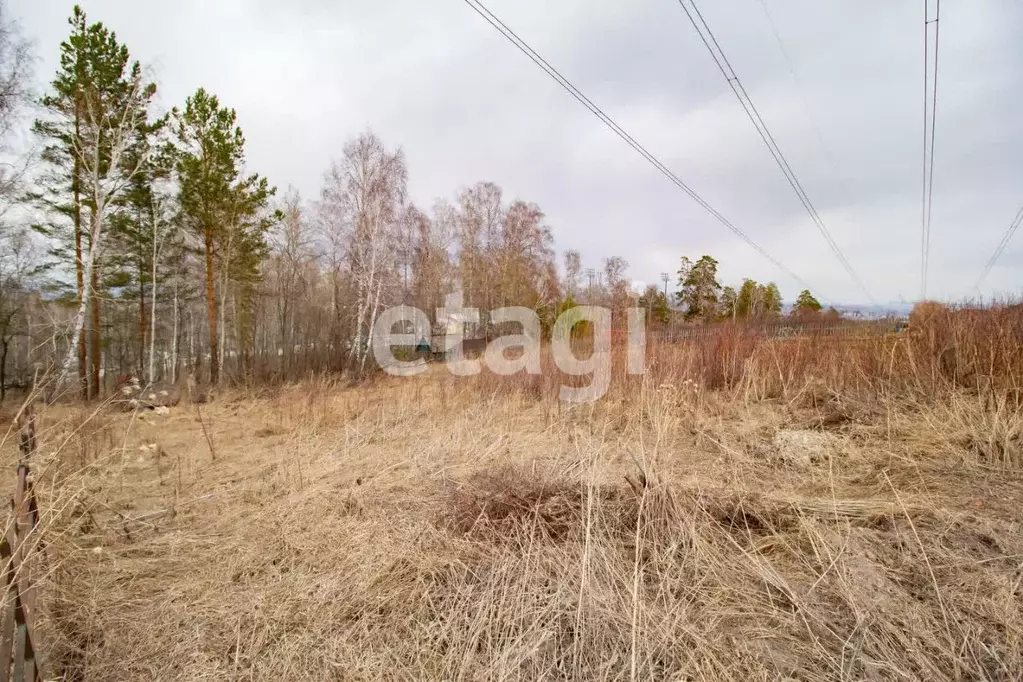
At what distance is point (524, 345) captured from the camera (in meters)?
13.9

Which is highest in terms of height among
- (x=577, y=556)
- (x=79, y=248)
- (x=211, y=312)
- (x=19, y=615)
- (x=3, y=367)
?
(x=79, y=248)

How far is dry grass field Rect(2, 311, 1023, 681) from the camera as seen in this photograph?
1958 millimetres

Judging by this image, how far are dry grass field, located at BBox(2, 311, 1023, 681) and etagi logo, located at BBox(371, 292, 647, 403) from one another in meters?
3.11

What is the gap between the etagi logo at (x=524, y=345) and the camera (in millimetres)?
8477

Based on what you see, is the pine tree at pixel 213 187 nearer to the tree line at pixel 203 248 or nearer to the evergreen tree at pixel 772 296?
the tree line at pixel 203 248

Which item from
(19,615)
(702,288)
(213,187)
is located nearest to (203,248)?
(213,187)

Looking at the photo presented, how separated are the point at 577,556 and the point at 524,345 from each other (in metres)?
11.3

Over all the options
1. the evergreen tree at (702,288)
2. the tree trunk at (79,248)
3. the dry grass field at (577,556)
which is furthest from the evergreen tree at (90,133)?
the evergreen tree at (702,288)

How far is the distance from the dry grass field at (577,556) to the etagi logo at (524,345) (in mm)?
3107

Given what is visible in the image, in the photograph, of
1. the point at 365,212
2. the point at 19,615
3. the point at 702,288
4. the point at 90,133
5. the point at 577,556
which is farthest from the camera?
the point at 702,288

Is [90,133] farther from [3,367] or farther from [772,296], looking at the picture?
[772,296]

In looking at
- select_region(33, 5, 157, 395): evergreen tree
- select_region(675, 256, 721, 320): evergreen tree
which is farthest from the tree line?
select_region(675, 256, 721, 320): evergreen tree

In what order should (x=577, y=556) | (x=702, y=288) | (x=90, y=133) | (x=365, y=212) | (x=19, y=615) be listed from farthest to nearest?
(x=702, y=288) < (x=365, y=212) < (x=90, y=133) < (x=577, y=556) < (x=19, y=615)

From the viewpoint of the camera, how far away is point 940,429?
432cm
